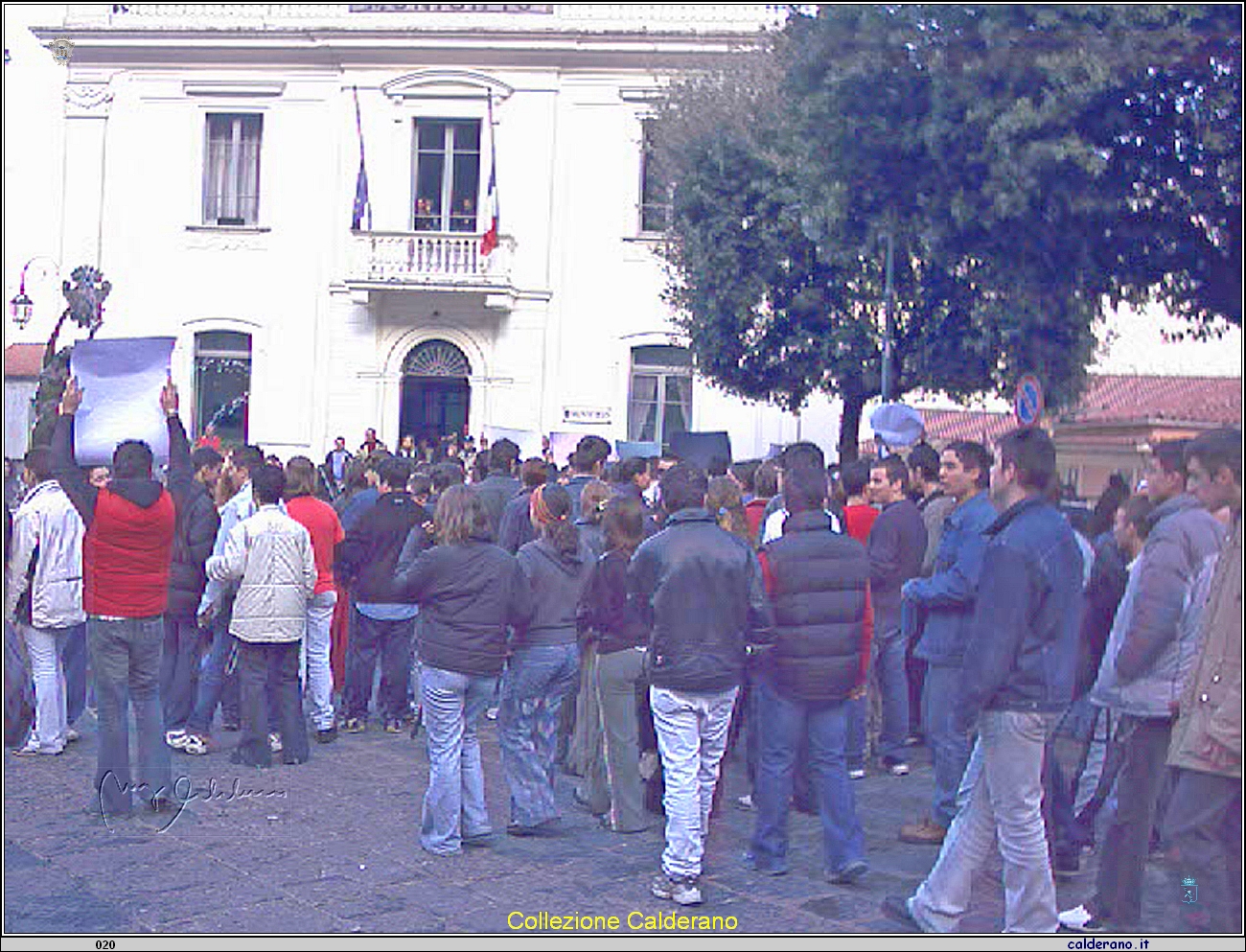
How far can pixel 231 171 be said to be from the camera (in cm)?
2723

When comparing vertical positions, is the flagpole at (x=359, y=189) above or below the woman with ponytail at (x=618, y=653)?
above

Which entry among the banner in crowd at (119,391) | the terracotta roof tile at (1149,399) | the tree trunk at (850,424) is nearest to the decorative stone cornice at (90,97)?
the tree trunk at (850,424)

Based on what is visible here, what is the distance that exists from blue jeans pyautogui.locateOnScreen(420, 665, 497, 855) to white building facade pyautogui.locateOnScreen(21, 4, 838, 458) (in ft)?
62.1

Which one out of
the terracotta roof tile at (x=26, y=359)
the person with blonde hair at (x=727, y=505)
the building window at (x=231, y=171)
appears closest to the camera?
the person with blonde hair at (x=727, y=505)

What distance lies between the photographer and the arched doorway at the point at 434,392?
87.5 ft

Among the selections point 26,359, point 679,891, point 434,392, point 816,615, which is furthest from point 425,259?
point 679,891

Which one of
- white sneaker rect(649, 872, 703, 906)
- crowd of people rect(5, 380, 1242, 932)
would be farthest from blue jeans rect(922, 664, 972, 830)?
white sneaker rect(649, 872, 703, 906)

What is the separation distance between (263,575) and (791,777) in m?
3.51

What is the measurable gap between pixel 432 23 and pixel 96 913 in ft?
73.1

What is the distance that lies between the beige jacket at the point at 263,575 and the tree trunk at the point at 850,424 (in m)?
12.3

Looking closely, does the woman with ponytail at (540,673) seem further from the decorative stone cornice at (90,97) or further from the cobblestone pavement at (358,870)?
the decorative stone cornice at (90,97)

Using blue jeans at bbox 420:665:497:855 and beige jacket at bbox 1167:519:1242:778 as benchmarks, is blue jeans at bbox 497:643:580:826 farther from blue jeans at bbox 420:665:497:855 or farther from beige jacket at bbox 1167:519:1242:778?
beige jacket at bbox 1167:519:1242:778

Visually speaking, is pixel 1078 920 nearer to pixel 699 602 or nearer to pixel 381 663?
pixel 699 602

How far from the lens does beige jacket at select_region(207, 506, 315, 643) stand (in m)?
8.85
